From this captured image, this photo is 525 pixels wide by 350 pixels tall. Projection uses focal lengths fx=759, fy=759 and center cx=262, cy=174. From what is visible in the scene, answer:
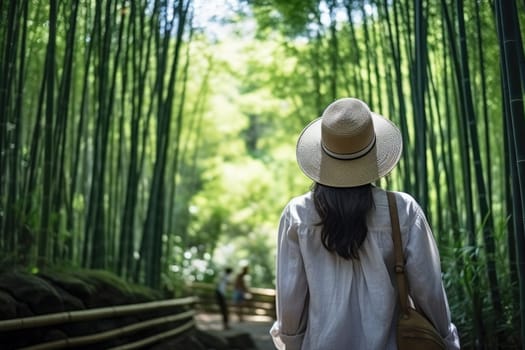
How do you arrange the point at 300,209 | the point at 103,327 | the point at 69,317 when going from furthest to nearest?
the point at 103,327 < the point at 69,317 < the point at 300,209

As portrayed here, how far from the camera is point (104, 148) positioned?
486cm

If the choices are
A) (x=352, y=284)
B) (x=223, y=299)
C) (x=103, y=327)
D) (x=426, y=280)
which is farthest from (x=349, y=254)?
(x=223, y=299)

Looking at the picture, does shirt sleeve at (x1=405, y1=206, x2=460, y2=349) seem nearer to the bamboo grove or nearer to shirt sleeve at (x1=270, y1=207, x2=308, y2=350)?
shirt sleeve at (x1=270, y1=207, x2=308, y2=350)

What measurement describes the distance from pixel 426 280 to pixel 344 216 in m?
0.24

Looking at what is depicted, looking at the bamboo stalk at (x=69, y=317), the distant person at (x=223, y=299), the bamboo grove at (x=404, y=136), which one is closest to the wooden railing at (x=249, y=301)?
the distant person at (x=223, y=299)

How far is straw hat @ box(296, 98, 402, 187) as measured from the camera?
1899mm

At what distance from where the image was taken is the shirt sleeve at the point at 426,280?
1.77 metres

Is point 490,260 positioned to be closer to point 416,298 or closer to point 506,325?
point 506,325

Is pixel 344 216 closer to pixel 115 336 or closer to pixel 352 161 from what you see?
pixel 352 161

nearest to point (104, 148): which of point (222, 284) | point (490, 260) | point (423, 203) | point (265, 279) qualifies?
point (423, 203)

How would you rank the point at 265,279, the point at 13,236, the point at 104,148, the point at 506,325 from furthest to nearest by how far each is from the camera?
1. the point at 265,279
2. the point at 104,148
3. the point at 13,236
4. the point at 506,325

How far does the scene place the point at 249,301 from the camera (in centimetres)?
1177

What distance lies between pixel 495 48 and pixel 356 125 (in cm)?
330

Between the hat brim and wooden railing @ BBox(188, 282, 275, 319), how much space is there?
953cm
